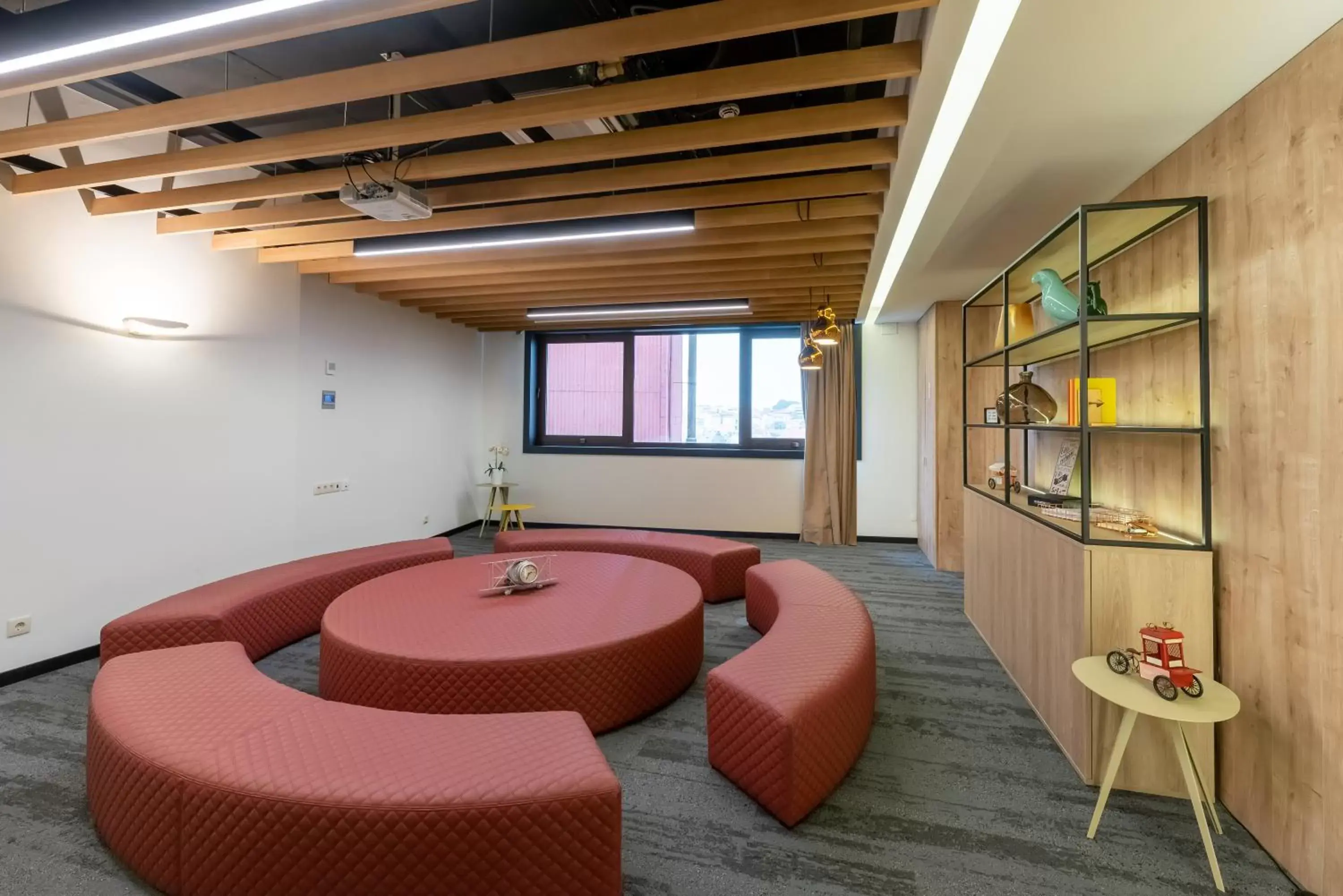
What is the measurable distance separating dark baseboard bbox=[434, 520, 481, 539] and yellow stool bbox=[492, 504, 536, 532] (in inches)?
13.0

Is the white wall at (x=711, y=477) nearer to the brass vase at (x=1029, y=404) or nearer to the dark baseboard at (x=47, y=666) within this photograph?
the brass vase at (x=1029, y=404)

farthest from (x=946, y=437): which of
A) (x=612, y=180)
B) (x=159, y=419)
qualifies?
(x=159, y=419)

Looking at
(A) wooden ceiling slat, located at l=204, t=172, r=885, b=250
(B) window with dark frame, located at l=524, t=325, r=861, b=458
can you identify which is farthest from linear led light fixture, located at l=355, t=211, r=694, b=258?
(B) window with dark frame, located at l=524, t=325, r=861, b=458

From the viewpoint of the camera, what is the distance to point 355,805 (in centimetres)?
131

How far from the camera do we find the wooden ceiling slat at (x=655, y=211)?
117 inches

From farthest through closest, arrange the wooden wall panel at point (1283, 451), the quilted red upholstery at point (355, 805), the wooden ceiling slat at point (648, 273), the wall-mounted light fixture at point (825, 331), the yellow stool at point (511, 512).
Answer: the yellow stool at point (511, 512) < the wall-mounted light fixture at point (825, 331) < the wooden ceiling slat at point (648, 273) < the wooden wall panel at point (1283, 451) < the quilted red upholstery at point (355, 805)

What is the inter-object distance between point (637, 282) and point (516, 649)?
133 inches

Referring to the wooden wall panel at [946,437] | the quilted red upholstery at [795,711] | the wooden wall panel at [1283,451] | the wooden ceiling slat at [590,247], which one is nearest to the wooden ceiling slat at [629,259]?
the wooden ceiling slat at [590,247]

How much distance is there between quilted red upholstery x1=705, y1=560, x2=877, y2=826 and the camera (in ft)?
5.80

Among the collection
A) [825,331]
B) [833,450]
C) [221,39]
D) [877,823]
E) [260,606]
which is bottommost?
[877,823]

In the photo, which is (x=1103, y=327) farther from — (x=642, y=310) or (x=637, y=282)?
(x=642, y=310)

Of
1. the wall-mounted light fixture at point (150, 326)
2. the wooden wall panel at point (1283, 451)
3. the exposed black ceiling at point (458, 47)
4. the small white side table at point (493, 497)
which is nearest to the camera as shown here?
the wooden wall panel at point (1283, 451)

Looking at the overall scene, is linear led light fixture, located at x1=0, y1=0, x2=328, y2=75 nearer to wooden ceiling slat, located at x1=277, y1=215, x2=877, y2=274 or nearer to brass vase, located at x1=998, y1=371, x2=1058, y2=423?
wooden ceiling slat, located at x1=277, y1=215, x2=877, y2=274

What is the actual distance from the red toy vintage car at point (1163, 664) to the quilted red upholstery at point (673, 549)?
7.94ft
